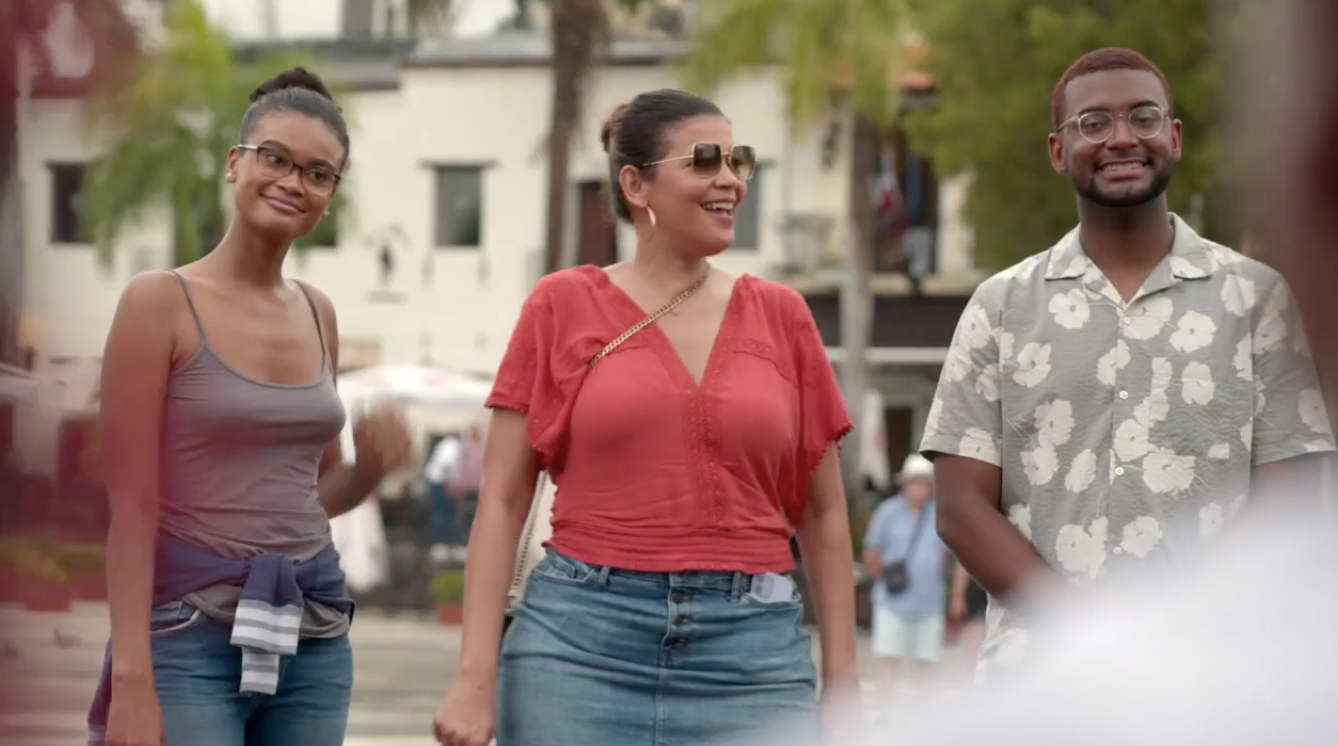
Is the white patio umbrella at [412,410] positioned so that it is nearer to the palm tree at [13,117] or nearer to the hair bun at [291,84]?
the hair bun at [291,84]

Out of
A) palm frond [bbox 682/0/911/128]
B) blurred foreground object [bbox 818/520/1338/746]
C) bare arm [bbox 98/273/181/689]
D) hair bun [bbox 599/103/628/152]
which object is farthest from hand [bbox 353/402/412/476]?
palm frond [bbox 682/0/911/128]

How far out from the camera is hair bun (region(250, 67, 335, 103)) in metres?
3.11

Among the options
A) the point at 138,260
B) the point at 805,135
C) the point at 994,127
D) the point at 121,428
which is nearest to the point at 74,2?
the point at 121,428

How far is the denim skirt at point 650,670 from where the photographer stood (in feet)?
9.20

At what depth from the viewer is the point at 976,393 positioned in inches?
109

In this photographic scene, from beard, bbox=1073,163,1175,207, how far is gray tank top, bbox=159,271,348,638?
3.96 ft

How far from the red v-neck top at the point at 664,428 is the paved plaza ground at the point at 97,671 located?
376 mm

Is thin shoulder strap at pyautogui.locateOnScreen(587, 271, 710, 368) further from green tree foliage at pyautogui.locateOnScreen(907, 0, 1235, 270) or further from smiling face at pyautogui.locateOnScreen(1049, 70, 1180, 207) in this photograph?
green tree foliage at pyautogui.locateOnScreen(907, 0, 1235, 270)

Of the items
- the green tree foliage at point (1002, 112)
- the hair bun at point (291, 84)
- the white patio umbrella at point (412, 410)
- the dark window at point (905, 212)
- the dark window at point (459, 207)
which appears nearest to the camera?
the hair bun at point (291, 84)

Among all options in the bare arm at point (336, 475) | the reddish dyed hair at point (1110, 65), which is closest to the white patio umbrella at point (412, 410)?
the bare arm at point (336, 475)

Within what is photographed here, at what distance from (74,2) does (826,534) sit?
193 centimetres

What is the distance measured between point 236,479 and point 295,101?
60cm

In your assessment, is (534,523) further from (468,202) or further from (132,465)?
(468,202)

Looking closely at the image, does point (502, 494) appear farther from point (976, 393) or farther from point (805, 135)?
point (805, 135)
